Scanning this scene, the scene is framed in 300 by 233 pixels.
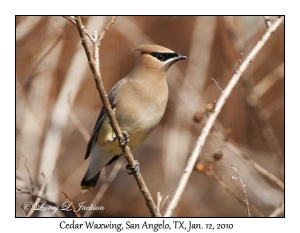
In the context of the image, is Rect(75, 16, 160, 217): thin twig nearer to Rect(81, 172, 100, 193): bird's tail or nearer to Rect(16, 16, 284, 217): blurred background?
Rect(16, 16, 284, 217): blurred background

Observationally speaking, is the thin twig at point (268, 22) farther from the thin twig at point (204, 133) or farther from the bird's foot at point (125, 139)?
the bird's foot at point (125, 139)

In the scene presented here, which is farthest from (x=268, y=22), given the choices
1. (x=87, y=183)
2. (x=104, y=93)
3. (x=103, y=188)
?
(x=87, y=183)

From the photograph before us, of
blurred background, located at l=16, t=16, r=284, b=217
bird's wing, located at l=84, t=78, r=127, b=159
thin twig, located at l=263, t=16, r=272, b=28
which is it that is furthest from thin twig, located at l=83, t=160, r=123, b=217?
thin twig, located at l=263, t=16, r=272, b=28

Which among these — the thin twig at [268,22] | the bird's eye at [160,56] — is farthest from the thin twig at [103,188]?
the thin twig at [268,22]

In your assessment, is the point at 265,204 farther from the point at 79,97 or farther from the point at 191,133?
the point at 79,97

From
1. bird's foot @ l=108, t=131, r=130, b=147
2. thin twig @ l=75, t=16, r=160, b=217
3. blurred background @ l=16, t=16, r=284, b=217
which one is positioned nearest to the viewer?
thin twig @ l=75, t=16, r=160, b=217
